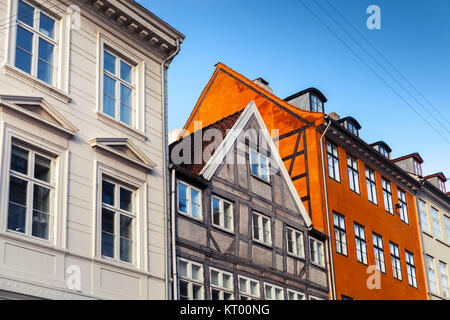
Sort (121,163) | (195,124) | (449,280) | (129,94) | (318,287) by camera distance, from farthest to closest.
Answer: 1. (449,280)
2. (195,124)
3. (318,287)
4. (129,94)
5. (121,163)

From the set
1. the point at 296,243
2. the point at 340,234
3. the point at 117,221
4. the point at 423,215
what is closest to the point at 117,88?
the point at 117,221

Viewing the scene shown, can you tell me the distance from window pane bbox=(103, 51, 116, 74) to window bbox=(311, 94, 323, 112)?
13.1 m

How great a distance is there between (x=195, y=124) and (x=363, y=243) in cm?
934

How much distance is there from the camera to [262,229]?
2003 cm

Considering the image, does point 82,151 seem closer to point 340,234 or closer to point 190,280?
point 190,280

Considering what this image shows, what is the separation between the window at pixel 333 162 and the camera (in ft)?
81.4

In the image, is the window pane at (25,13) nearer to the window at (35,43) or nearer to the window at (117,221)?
the window at (35,43)

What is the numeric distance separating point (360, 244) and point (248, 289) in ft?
26.6

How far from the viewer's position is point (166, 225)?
15.8m

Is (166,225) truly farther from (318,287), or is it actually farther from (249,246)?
(318,287)

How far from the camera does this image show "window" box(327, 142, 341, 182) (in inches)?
976

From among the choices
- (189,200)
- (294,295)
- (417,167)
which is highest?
(417,167)

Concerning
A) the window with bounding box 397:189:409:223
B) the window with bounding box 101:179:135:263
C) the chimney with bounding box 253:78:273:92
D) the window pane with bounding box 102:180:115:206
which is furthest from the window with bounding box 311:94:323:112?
the window pane with bounding box 102:180:115:206

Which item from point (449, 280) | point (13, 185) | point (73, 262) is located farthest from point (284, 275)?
Result: point (449, 280)
